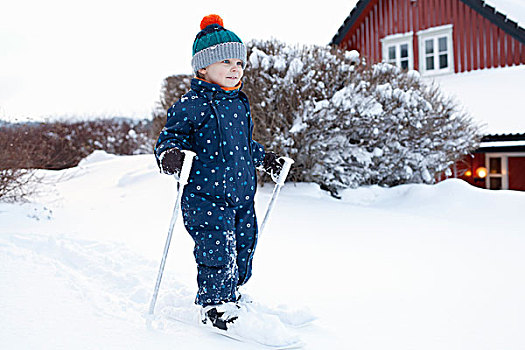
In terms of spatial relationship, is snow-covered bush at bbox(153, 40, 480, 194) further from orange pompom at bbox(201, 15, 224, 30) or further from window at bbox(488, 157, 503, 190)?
window at bbox(488, 157, 503, 190)

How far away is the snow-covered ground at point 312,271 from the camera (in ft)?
7.41

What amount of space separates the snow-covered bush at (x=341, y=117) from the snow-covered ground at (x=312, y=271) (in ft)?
2.02

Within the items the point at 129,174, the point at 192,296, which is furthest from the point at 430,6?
the point at 192,296

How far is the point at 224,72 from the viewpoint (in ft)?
8.11

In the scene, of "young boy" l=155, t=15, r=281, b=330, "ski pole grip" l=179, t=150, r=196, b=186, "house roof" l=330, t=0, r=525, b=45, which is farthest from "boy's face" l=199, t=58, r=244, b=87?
"house roof" l=330, t=0, r=525, b=45

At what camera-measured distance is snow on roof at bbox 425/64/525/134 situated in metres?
8.84

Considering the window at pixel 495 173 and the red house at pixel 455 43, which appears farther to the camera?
the window at pixel 495 173

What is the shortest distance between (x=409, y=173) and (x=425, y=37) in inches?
245

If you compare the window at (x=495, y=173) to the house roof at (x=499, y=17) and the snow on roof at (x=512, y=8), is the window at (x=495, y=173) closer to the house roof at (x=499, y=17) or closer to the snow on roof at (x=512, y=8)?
the house roof at (x=499, y=17)

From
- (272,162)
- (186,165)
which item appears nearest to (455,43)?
(272,162)

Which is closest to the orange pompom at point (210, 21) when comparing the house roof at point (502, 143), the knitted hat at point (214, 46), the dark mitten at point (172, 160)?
the knitted hat at point (214, 46)

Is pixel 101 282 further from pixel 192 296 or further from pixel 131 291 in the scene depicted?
pixel 192 296

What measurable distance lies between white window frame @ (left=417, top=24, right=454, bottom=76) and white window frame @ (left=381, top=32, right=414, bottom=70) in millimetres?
216

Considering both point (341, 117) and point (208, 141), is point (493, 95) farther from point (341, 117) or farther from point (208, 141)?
point (208, 141)
